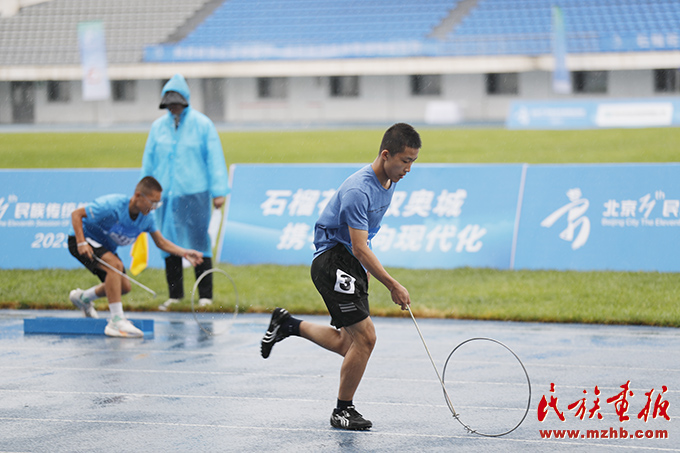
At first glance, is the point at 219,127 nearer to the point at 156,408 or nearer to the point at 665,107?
the point at 665,107

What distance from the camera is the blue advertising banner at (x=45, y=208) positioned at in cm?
1235

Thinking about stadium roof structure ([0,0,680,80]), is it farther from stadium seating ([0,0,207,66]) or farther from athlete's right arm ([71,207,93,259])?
athlete's right arm ([71,207,93,259])

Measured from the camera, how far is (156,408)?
6020 mm

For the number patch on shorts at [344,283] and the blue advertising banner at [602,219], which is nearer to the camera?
the number patch on shorts at [344,283]

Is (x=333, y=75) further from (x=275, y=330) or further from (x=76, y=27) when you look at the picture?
(x=275, y=330)

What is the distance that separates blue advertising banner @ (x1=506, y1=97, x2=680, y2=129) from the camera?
30.5m

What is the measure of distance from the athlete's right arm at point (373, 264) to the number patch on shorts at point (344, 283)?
217 millimetres

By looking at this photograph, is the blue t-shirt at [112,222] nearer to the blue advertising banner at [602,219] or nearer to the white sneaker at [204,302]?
the white sneaker at [204,302]

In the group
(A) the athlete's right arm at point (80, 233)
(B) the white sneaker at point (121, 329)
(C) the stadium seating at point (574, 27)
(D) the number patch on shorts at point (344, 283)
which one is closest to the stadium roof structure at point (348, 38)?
(C) the stadium seating at point (574, 27)

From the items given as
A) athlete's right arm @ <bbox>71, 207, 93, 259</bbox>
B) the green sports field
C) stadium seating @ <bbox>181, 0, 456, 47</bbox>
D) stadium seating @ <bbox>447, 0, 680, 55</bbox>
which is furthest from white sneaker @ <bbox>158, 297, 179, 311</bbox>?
stadium seating @ <bbox>181, 0, 456, 47</bbox>

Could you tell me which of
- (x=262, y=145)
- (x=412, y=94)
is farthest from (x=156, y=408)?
(x=412, y=94)

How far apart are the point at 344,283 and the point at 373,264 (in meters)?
0.34

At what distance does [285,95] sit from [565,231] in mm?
35626

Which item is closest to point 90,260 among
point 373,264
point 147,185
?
point 147,185
